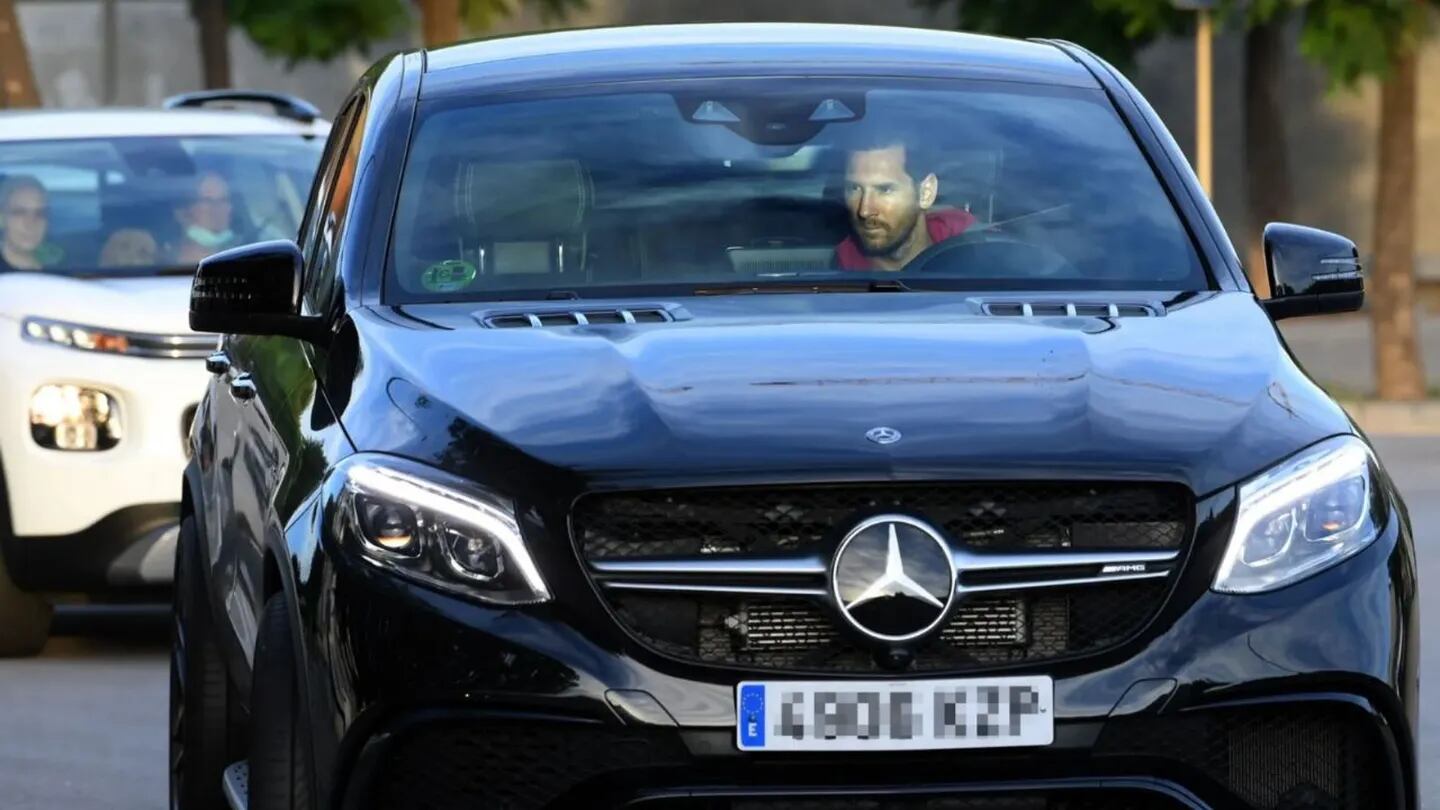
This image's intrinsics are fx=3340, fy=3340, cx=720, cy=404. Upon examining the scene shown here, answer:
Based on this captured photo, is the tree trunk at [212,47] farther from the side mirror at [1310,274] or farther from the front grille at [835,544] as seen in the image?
the front grille at [835,544]

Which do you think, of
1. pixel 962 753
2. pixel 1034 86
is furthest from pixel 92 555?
pixel 962 753

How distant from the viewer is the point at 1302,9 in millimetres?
21359

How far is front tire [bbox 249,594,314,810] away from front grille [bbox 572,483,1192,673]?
61cm

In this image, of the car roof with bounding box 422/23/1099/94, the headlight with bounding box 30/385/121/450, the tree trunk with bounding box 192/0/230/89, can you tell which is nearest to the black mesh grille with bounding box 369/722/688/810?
the car roof with bounding box 422/23/1099/94

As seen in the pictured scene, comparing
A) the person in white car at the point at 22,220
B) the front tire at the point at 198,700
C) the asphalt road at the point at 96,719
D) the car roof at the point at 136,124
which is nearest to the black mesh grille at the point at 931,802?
the front tire at the point at 198,700

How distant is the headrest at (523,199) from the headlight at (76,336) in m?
4.22

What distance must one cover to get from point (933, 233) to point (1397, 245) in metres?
16.0

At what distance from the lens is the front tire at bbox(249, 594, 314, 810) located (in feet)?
15.6

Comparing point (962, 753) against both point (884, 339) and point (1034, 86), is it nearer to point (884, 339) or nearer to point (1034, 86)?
point (884, 339)

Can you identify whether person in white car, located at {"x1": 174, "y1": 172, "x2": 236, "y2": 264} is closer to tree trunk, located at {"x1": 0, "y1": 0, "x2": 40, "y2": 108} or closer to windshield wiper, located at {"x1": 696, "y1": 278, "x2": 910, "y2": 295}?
windshield wiper, located at {"x1": 696, "y1": 278, "x2": 910, "y2": 295}

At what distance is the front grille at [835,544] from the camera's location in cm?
436

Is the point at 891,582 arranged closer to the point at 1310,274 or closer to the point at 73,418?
the point at 1310,274

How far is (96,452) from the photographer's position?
9688 millimetres

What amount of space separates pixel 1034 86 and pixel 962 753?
2.03 metres
